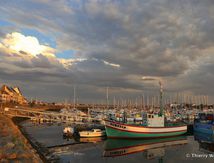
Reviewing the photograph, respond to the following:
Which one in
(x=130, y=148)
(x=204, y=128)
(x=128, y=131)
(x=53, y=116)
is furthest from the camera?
(x=53, y=116)

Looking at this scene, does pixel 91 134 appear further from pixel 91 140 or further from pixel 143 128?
pixel 143 128

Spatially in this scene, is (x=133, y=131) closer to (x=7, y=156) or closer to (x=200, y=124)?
(x=200, y=124)

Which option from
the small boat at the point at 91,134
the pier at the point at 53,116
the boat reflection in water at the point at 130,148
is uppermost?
the pier at the point at 53,116

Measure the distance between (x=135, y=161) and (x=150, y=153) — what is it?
18.9 ft

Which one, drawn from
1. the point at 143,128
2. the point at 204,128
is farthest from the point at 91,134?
the point at 204,128

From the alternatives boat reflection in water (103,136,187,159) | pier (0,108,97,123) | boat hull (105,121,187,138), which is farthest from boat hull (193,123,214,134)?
pier (0,108,97,123)

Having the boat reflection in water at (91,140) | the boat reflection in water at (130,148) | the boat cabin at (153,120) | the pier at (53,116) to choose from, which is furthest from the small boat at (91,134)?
the pier at (53,116)

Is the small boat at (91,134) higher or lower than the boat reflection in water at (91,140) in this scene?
higher

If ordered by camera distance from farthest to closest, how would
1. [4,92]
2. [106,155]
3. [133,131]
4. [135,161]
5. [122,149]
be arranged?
[4,92], [133,131], [122,149], [106,155], [135,161]

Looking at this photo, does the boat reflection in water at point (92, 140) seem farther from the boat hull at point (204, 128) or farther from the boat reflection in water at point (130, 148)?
the boat hull at point (204, 128)

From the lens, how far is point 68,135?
1898 inches

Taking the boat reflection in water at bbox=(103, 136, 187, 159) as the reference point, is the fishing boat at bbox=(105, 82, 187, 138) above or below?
above

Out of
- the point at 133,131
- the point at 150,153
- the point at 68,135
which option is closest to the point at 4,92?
the point at 68,135

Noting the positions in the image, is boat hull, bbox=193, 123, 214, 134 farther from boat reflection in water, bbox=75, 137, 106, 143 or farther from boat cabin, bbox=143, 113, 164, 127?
boat reflection in water, bbox=75, 137, 106, 143
